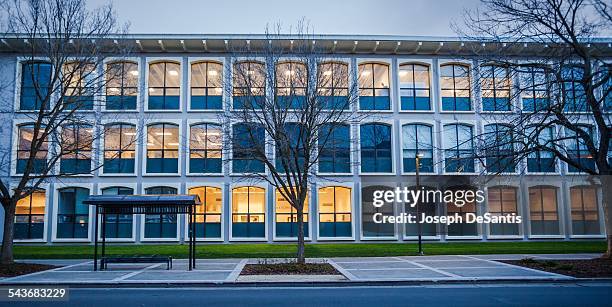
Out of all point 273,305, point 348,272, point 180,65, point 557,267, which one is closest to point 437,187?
point 557,267

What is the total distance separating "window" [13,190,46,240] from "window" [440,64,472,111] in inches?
1003

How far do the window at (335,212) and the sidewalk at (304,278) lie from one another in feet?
30.8

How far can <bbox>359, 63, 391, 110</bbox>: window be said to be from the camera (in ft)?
100

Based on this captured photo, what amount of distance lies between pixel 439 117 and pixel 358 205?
7.62 m

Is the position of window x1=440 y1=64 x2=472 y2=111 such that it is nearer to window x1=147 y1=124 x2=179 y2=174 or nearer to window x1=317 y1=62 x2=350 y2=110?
window x1=317 y1=62 x2=350 y2=110

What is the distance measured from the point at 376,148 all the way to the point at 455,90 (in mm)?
6462

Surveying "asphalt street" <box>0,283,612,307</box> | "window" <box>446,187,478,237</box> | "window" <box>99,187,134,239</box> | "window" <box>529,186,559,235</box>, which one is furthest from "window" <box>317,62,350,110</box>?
"window" <box>529,186,559,235</box>

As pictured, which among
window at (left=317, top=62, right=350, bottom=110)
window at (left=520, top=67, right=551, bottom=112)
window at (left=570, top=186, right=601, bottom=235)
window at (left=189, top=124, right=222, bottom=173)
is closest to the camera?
window at (left=520, top=67, right=551, bottom=112)

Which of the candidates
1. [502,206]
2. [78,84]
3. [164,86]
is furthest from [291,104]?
[502,206]

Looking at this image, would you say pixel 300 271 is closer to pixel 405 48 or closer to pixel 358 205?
pixel 358 205

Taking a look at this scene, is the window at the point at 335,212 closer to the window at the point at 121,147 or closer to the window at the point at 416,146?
the window at the point at 416,146

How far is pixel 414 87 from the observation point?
3112cm

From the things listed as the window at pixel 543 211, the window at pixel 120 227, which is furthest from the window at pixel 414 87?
the window at pixel 120 227

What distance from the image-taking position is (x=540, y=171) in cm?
3038
